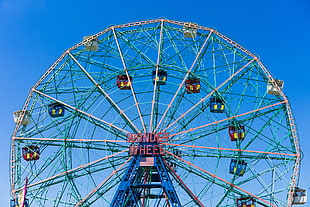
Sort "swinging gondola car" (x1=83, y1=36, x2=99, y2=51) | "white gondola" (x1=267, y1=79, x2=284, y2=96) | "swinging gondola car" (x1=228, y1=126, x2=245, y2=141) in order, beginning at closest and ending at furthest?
"swinging gondola car" (x1=228, y1=126, x2=245, y2=141) < "white gondola" (x1=267, y1=79, x2=284, y2=96) < "swinging gondola car" (x1=83, y1=36, x2=99, y2=51)

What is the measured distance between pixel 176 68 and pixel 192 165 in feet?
27.1

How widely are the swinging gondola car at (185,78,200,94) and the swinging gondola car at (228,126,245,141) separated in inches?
161

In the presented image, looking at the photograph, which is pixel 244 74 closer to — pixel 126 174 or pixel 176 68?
pixel 176 68

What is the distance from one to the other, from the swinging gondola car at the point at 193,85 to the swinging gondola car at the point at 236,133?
4.08 meters

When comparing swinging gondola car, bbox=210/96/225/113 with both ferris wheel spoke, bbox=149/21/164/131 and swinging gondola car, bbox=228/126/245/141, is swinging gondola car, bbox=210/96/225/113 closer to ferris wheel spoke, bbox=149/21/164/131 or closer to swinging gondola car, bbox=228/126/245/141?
swinging gondola car, bbox=228/126/245/141

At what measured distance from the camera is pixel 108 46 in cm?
5003

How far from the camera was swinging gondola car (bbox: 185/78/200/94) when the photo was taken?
47375mm

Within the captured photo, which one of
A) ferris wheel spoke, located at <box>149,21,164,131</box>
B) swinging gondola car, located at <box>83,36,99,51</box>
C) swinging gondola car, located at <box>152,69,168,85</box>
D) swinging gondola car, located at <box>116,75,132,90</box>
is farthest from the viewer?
swinging gondola car, located at <box>83,36,99,51</box>

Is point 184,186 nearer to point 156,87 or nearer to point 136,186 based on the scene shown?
point 136,186

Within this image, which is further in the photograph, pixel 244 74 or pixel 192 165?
pixel 244 74

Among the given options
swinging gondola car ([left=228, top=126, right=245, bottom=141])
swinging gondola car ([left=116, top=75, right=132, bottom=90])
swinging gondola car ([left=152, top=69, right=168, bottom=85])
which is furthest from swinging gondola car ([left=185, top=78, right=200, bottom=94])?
swinging gondola car ([left=116, top=75, right=132, bottom=90])

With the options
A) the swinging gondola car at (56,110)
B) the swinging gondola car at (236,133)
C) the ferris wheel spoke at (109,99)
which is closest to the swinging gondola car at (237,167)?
the swinging gondola car at (236,133)

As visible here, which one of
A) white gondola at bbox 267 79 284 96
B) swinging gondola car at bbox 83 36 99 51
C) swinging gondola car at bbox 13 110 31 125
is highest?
swinging gondola car at bbox 83 36 99 51

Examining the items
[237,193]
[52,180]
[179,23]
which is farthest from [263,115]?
[52,180]
